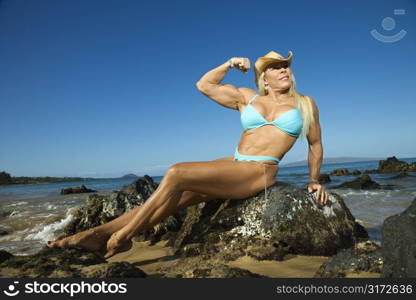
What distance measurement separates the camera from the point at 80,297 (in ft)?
7.37

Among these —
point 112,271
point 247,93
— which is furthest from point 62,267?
point 247,93

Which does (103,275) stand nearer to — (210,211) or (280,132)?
(210,211)

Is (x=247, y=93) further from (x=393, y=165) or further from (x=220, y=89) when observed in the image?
(x=393, y=165)

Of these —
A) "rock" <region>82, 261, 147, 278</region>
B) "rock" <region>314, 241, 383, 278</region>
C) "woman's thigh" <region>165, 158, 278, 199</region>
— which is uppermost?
"woman's thigh" <region>165, 158, 278, 199</region>

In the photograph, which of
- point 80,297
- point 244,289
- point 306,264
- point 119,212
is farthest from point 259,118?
point 119,212

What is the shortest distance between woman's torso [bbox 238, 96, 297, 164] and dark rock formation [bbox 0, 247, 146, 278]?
2.09 metres

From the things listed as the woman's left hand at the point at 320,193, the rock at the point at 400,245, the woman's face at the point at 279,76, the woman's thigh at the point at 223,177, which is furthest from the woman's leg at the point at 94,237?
the rock at the point at 400,245

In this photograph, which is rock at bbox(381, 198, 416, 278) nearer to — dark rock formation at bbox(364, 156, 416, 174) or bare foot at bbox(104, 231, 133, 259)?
bare foot at bbox(104, 231, 133, 259)

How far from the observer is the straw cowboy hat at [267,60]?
4.20 m

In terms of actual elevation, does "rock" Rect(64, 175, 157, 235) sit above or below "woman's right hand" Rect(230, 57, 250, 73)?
below

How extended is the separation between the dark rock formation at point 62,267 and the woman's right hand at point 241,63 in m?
2.87

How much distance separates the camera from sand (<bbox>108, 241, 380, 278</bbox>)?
308 cm

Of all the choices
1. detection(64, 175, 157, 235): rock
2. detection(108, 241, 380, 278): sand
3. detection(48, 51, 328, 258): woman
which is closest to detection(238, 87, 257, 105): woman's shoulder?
detection(48, 51, 328, 258): woman

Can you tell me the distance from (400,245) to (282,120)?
2156 millimetres
